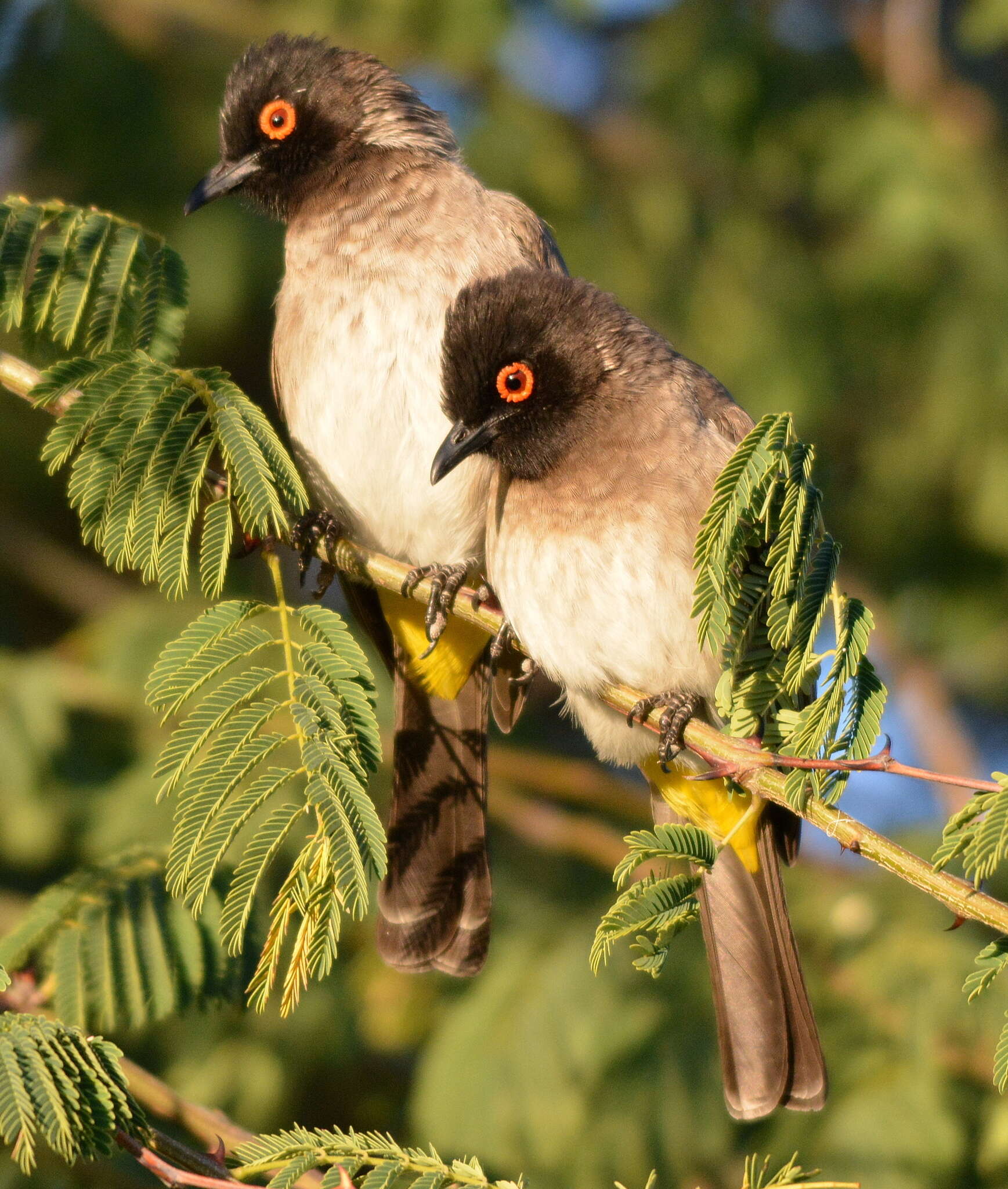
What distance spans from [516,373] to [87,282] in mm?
1025

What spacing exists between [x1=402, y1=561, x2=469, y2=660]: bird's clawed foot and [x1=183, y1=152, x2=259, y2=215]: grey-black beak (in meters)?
1.26

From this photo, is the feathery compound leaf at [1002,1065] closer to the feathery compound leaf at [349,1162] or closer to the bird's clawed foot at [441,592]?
the feathery compound leaf at [349,1162]

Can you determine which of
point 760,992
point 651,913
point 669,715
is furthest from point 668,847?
point 760,992

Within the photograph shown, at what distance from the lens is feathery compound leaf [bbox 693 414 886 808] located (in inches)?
88.2

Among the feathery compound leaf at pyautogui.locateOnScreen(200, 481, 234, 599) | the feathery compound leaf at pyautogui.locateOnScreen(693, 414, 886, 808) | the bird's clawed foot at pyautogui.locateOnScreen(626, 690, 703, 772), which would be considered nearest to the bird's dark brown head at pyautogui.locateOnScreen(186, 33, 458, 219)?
the feathery compound leaf at pyautogui.locateOnScreen(200, 481, 234, 599)

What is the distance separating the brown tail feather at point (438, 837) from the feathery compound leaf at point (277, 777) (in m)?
1.47

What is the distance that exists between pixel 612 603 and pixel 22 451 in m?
4.49

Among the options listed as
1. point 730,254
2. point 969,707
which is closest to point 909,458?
point 730,254

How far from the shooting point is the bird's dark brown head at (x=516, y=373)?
336cm

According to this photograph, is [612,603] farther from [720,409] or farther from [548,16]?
[548,16]

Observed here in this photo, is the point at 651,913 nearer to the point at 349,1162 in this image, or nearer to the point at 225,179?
the point at 349,1162

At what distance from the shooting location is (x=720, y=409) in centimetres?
348

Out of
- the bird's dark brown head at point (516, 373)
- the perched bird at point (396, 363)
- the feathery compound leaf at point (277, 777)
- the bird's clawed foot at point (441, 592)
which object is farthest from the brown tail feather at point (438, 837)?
the feathery compound leaf at point (277, 777)

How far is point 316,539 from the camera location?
11.4 ft
